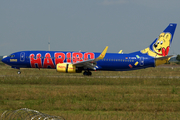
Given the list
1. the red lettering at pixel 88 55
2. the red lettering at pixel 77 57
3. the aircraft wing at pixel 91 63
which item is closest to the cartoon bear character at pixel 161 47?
the aircraft wing at pixel 91 63

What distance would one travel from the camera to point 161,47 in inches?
1532

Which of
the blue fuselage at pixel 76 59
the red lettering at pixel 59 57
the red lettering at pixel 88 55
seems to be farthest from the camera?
the red lettering at pixel 88 55

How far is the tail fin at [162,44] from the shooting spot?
38781 millimetres

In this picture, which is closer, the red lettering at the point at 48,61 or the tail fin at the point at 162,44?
the red lettering at the point at 48,61

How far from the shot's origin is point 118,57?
37.4 m

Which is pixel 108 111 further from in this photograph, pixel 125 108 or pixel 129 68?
pixel 129 68

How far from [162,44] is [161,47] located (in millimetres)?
556

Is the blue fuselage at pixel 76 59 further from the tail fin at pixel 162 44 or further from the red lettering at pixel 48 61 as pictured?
the tail fin at pixel 162 44

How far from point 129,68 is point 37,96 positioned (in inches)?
860

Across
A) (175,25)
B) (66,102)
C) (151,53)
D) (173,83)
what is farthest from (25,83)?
(175,25)

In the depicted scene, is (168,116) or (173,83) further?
(173,83)

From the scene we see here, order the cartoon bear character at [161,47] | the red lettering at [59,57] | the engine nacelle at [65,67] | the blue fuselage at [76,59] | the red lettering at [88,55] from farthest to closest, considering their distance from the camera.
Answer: the cartoon bear character at [161,47] < the red lettering at [88,55] < the blue fuselage at [76,59] < the red lettering at [59,57] < the engine nacelle at [65,67]

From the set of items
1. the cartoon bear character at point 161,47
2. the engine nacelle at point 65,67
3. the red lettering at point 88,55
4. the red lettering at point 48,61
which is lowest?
the engine nacelle at point 65,67

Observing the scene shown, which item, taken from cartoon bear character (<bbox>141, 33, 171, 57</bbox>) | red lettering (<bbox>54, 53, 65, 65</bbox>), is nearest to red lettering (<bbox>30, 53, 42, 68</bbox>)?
red lettering (<bbox>54, 53, 65, 65</bbox>)
